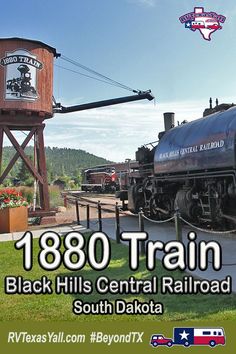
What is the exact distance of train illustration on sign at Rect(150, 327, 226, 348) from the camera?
382 centimetres

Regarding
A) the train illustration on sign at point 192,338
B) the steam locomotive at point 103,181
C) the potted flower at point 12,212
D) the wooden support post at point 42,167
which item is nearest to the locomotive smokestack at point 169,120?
the wooden support post at point 42,167

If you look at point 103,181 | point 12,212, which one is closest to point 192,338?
point 12,212

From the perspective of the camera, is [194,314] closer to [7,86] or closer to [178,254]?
[178,254]

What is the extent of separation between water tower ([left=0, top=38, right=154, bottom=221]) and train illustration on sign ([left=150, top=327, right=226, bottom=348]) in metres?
12.0

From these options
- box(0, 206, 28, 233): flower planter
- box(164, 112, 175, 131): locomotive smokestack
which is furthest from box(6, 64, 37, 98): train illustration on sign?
box(164, 112, 175, 131): locomotive smokestack

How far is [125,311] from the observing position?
495 centimetres

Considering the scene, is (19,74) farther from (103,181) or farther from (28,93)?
(103,181)

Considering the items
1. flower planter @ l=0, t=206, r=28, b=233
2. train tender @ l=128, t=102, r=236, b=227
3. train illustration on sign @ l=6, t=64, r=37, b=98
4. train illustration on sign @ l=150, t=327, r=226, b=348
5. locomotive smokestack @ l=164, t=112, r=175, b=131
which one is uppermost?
train illustration on sign @ l=6, t=64, r=37, b=98

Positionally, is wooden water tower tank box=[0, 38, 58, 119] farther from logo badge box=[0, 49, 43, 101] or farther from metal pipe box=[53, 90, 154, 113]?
metal pipe box=[53, 90, 154, 113]

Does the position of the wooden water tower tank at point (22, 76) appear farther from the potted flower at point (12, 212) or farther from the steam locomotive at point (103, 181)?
the steam locomotive at point (103, 181)

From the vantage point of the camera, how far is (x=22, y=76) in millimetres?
14852

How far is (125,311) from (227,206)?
5892 mm

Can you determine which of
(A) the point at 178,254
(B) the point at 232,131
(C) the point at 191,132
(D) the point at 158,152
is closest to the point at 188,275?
(A) the point at 178,254

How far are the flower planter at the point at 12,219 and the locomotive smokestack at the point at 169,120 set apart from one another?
17.7 feet
